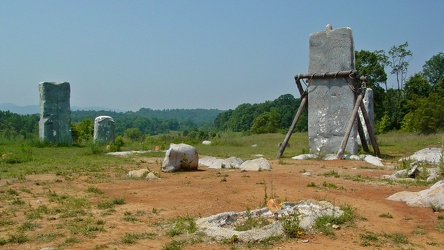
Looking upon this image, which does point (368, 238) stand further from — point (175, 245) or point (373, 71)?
point (373, 71)

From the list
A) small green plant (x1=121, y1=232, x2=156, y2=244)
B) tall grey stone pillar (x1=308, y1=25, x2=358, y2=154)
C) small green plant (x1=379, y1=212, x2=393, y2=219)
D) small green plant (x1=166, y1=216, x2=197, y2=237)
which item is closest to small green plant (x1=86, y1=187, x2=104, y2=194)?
small green plant (x1=166, y1=216, x2=197, y2=237)

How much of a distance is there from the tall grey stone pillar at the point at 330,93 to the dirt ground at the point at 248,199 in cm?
272

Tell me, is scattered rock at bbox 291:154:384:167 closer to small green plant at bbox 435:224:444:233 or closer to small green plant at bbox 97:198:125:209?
small green plant at bbox 435:224:444:233

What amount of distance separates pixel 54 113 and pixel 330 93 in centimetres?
1112

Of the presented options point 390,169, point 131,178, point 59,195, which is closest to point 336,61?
point 390,169

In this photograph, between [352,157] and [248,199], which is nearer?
[248,199]

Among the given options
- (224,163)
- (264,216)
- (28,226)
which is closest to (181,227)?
(264,216)

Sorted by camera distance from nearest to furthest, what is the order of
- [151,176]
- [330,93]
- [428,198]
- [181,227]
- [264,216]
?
[181,227], [264,216], [428,198], [151,176], [330,93]

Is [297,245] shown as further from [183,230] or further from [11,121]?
[11,121]

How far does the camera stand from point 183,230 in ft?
16.9

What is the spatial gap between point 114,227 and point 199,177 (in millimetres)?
4128

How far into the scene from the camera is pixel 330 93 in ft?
46.4

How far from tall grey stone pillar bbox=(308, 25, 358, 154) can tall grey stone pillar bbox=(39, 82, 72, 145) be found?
33.0ft

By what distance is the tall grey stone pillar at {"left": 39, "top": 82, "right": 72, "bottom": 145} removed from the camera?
18578 millimetres
